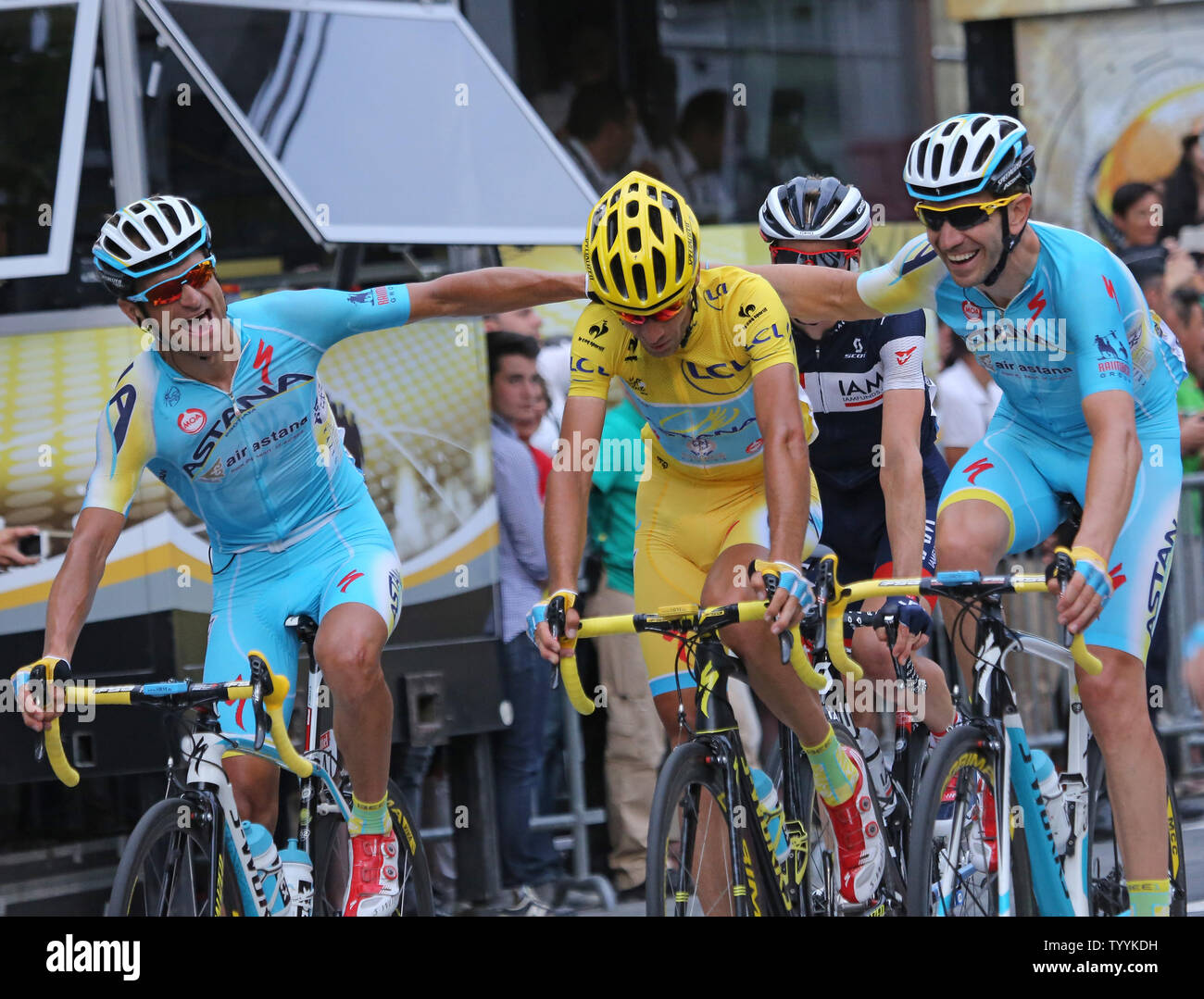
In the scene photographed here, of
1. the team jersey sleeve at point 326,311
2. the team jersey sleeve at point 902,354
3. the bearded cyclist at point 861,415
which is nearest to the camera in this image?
the team jersey sleeve at point 326,311

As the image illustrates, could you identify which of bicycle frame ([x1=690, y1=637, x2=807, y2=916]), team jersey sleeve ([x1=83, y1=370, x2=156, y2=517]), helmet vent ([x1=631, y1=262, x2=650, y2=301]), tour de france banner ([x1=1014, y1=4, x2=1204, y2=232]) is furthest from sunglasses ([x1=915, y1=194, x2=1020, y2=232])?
tour de france banner ([x1=1014, y1=4, x2=1204, y2=232])

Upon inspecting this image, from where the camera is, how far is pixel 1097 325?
497 centimetres

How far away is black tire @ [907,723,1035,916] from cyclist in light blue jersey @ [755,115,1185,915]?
386mm

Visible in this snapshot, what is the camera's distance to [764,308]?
5.17 meters

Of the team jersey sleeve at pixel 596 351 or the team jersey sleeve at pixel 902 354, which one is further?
the team jersey sleeve at pixel 902 354

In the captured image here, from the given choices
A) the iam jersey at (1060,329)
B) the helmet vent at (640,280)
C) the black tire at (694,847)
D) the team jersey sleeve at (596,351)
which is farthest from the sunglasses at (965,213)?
the black tire at (694,847)

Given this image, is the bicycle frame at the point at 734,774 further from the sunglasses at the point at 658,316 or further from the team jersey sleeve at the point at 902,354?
the team jersey sleeve at the point at 902,354

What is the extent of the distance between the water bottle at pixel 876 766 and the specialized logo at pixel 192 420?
2.46 m

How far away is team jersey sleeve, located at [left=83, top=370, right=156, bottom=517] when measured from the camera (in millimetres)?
5289

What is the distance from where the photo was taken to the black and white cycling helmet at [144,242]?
521cm

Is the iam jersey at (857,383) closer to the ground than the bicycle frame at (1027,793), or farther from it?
farther from it

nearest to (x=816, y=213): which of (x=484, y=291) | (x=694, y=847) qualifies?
(x=484, y=291)

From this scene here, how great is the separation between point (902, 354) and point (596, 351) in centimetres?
141
